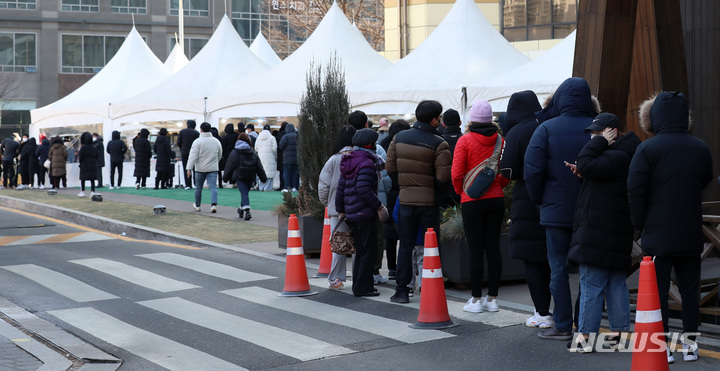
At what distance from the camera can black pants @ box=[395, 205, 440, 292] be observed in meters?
8.67

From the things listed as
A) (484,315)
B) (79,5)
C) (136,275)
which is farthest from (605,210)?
(79,5)

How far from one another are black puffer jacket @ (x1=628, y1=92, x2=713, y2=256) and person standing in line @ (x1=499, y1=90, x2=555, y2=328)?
117 cm

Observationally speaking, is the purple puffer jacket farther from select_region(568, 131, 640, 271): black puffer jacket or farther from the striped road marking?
the striped road marking

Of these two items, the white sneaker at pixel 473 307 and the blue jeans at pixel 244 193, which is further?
the blue jeans at pixel 244 193

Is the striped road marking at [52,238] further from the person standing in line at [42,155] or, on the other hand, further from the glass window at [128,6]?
the glass window at [128,6]

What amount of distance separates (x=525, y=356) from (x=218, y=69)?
2318cm

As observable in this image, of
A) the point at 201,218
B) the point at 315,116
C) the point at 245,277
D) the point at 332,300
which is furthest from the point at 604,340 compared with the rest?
the point at 201,218

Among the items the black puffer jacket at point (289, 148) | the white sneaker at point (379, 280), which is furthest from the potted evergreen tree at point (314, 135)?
the black puffer jacket at point (289, 148)

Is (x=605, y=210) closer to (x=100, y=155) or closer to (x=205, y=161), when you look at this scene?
(x=205, y=161)

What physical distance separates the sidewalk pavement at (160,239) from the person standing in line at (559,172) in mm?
1013

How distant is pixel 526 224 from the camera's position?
7285 mm

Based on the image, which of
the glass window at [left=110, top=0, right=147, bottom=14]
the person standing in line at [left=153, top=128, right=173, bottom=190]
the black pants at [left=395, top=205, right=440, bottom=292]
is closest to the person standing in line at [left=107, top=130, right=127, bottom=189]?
the person standing in line at [left=153, top=128, right=173, bottom=190]

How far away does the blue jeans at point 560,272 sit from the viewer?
22.6 feet

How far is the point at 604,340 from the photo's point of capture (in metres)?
6.73
